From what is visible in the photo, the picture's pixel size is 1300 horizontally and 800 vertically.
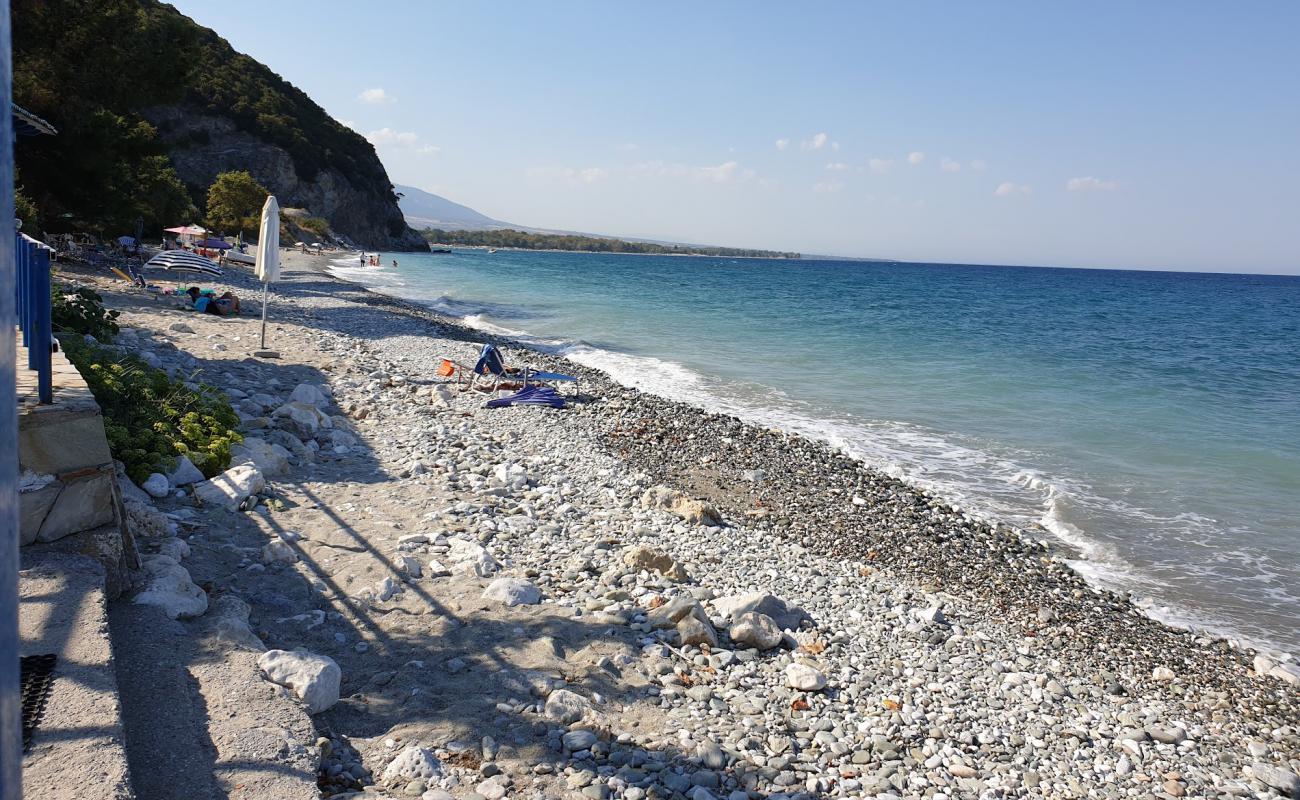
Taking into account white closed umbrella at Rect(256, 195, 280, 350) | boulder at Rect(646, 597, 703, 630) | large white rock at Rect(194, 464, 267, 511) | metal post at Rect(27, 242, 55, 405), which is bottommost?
boulder at Rect(646, 597, 703, 630)

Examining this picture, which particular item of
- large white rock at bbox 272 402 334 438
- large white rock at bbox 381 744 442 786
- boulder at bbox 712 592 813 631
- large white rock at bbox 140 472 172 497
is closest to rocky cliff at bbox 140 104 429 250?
large white rock at bbox 272 402 334 438

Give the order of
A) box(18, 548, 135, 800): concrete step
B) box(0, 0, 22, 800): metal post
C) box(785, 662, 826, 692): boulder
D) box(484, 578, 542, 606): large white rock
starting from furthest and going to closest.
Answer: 1. box(484, 578, 542, 606): large white rock
2. box(785, 662, 826, 692): boulder
3. box(18, 548, 135, 800): concrete step
4. box(0, 0, 22, 800): metal post

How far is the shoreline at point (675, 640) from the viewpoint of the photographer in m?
4.61

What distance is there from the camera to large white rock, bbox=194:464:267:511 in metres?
7.18

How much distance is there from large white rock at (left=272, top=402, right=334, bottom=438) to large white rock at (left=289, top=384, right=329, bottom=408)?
0.60 m

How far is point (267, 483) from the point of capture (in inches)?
315

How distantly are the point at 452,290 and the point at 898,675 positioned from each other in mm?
44682

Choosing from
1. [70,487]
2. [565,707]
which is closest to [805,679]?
[565,707]

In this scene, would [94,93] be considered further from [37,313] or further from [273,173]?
[273,173]

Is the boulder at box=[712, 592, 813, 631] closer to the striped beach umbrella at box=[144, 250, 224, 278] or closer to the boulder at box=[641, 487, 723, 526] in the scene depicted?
the boulder at box=[641, 487, 723, 526]

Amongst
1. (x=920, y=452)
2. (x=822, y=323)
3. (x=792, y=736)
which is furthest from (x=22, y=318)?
(x=822, y=323)

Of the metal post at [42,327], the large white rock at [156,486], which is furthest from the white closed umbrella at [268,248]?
the metal post at [42,327]

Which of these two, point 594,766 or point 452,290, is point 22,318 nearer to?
point 594,766

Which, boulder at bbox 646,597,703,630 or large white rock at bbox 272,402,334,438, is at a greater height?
large white rock at bbox 272,402,334,438
